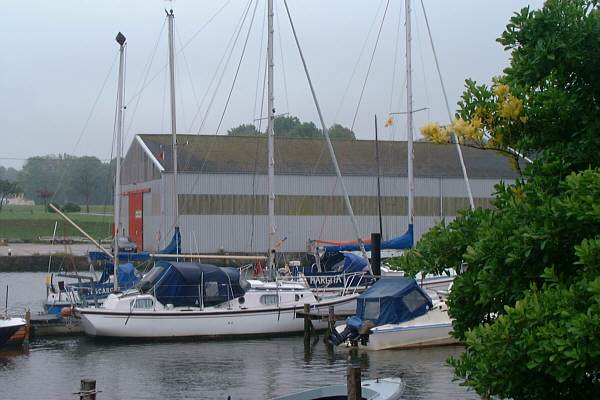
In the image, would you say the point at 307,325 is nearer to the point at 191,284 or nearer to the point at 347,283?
the point at 191,284

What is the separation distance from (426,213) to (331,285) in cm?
3057

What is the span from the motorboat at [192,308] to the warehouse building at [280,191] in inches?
1065

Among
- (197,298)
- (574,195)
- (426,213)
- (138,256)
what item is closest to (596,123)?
(574,195)

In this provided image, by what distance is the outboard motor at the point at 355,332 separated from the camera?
3156 centimetres

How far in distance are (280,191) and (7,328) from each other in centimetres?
3887

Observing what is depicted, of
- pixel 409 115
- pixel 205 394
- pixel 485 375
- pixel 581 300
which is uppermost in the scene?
pixel 409 115

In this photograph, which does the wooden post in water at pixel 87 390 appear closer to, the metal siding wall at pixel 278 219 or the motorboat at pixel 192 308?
the motorboat at pixel 192 308

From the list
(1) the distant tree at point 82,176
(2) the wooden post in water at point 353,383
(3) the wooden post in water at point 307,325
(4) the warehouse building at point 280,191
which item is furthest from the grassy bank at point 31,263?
(1) the distant tree at point 82,176

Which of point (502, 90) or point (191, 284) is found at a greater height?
point (502, 90)

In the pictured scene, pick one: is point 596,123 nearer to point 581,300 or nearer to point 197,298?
point 581,300

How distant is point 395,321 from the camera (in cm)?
3212

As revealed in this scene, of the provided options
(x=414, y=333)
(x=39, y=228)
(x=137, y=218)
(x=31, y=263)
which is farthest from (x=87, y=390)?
(x=39, y=228)

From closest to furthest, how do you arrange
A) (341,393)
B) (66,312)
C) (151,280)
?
(341,393), (151,280), (66,312)

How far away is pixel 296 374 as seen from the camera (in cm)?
2844
